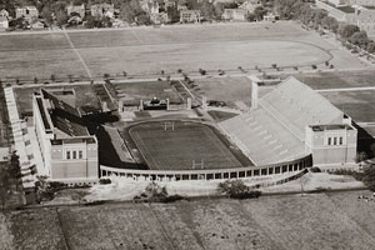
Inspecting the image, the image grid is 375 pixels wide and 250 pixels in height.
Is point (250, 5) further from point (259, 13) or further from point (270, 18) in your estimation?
point (270, 18)

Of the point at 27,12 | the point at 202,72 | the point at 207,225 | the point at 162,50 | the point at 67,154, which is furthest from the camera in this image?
the point at 27,12

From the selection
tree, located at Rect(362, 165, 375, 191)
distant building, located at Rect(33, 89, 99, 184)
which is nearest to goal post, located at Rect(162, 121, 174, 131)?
distant building, located at Rect(33, 89, 99, 184)

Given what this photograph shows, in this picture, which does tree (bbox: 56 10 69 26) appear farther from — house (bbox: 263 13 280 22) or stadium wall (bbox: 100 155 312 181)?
stadium wall (bbox: 100 155 312 181)

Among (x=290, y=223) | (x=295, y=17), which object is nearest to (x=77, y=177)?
(x=290, y=223)

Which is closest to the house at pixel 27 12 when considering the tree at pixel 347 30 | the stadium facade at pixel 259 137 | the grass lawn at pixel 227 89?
the tree at pixel 347 30

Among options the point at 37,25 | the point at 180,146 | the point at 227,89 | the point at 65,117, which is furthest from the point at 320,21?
the point at 65,117
